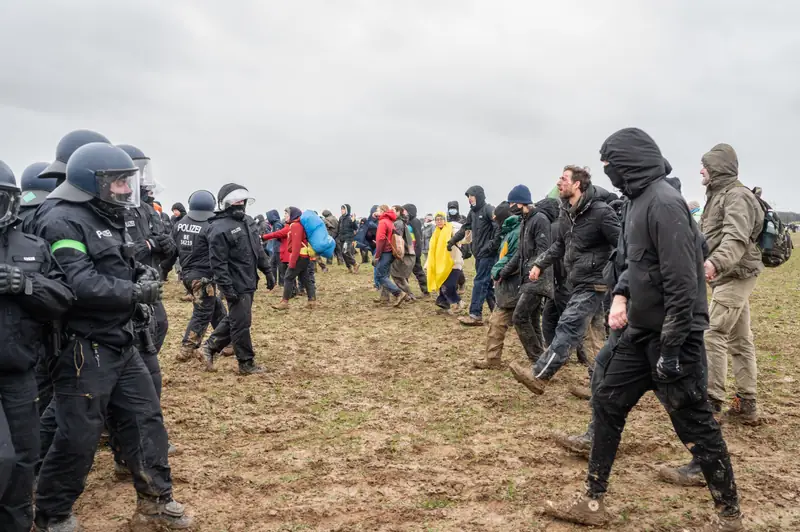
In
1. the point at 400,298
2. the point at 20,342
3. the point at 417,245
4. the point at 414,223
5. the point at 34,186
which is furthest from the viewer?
the point at 414,223

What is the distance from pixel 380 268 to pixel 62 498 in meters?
9.52

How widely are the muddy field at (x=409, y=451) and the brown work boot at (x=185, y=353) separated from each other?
97 millimetres

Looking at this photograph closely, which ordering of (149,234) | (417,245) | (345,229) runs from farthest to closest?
(345,229)
(417,245)
(149,234)

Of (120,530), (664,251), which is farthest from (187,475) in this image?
(664,251)

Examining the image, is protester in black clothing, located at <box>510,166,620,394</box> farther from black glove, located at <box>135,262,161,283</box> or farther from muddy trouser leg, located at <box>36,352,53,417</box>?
muddy trouser leg, located at <box>36,352,53,417</box>

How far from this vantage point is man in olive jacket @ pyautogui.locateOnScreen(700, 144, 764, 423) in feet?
Answer: 16.1

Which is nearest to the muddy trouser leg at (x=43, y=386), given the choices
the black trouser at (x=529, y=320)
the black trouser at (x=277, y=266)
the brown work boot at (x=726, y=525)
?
the brown work boot at (x=726, y=525)

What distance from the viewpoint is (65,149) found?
4.14 meters

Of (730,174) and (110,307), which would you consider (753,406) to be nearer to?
(730,174)

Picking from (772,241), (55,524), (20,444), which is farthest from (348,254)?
(20,444)

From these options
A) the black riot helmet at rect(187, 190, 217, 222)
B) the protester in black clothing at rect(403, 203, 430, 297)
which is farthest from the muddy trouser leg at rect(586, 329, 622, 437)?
the protester in black clothing at rect(403, 203, 430, 297)

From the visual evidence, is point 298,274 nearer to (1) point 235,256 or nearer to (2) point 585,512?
(1) point 235,256

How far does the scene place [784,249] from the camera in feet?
16.5

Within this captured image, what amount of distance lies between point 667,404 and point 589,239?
2365 millimetres
